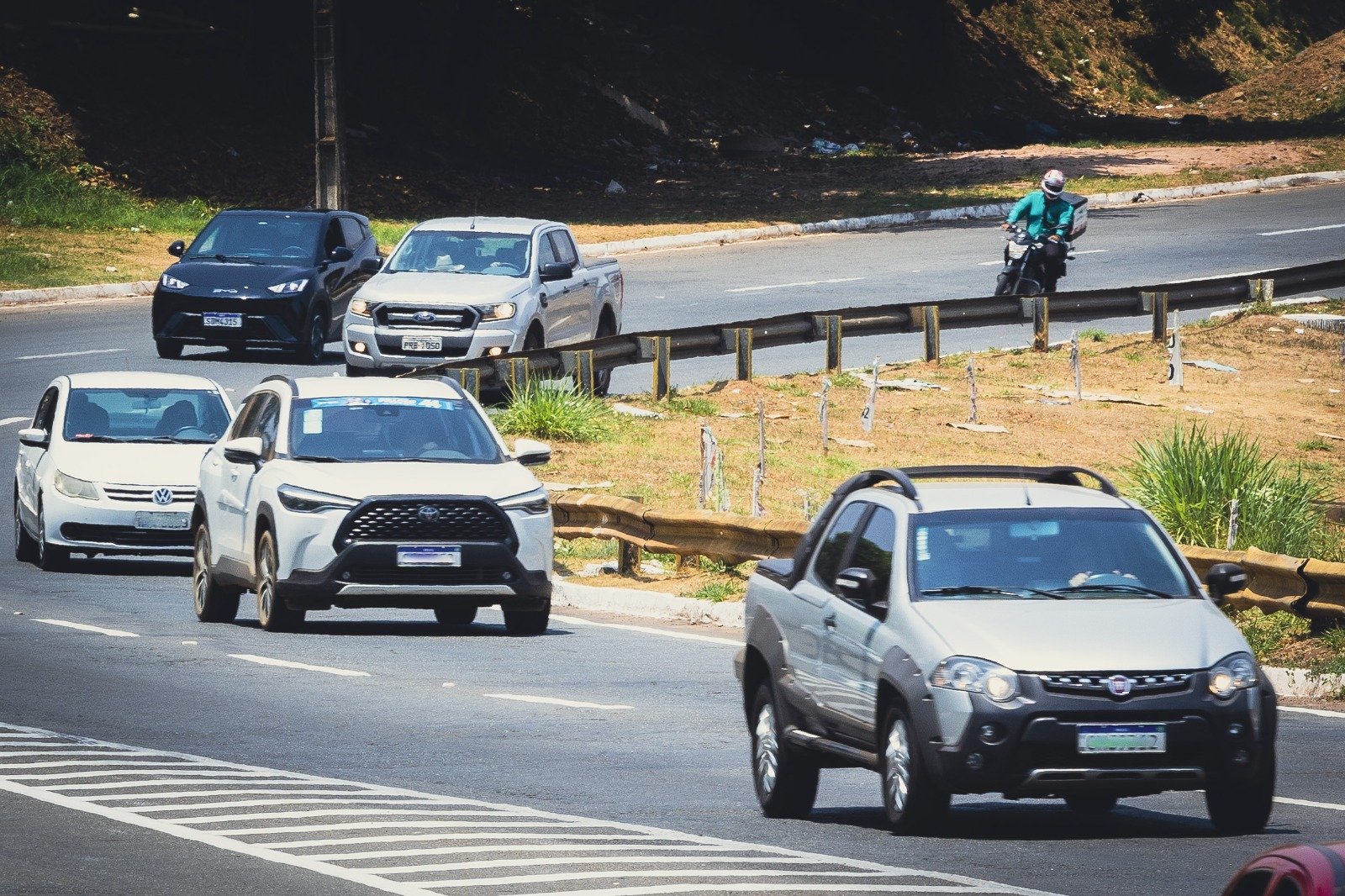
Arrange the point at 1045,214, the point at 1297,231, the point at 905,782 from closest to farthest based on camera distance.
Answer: the point at 905,782 → the point at 1045,214 → the point at 1297,231

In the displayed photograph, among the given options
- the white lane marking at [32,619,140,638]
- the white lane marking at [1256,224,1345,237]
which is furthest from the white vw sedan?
the white lane marking at [1256,224,1345,237]

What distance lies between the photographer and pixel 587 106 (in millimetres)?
59125

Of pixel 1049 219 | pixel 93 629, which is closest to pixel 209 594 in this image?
pixel 93 629

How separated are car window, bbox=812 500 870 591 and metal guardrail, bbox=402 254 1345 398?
46.6 ft

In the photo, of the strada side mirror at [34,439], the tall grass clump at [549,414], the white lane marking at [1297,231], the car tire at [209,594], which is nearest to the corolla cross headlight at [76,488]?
the strada side mirror at [34,439]

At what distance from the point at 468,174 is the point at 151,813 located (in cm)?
4247

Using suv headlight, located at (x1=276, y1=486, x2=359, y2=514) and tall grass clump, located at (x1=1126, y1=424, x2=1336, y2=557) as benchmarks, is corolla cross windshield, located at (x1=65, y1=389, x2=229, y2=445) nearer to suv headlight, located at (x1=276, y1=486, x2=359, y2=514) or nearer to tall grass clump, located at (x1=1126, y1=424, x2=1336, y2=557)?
suv headlight, located at (x1=276, y1=486, x2=359, y2=514)

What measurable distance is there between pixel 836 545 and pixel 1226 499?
31.0ft

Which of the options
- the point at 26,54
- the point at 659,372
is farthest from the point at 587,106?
the point at 659,372

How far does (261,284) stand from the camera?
29922mm

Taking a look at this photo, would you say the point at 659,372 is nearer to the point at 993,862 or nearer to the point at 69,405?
the point at 69,405

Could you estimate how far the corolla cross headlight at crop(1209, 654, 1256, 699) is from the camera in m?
9.27

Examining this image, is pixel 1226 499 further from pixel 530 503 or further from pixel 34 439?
pixel 34 439

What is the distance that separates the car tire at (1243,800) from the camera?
930 cm
